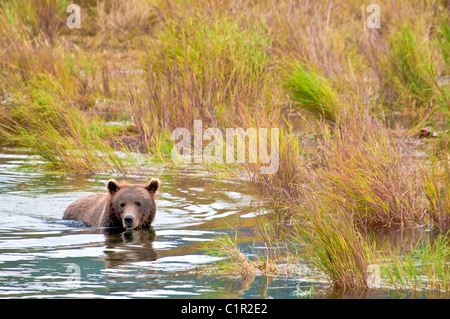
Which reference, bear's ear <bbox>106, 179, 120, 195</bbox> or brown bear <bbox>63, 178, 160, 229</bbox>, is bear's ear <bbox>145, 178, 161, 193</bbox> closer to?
brown bear <bbox>63, 178, 160, 229</bbox>

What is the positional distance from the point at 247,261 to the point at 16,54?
10.1 metres

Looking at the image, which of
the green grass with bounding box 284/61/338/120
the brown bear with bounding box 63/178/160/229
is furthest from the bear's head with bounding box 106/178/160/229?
the green grass with bounding box 284/61/338/120

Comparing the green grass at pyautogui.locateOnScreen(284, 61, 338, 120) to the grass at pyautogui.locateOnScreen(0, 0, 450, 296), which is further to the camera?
the green grass at pyautogui.locateOnScreen(284, 61, 338, 120)

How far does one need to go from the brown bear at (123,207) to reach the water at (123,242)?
146mm

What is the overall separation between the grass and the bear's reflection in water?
0.83 metres

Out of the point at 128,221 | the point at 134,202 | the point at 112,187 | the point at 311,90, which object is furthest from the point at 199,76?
the point at 128,221

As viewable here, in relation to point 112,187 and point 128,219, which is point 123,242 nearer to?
point 128,219

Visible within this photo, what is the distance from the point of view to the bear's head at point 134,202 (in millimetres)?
9242

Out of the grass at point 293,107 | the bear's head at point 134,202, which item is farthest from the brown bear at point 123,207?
the grass at point 293,107

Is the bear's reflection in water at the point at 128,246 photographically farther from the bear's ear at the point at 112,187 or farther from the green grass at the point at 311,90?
the green grass at the point at 311,90

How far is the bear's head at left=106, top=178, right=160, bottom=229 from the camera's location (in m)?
9.24

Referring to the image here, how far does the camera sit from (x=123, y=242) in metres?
8.50

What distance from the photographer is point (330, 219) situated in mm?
6875
